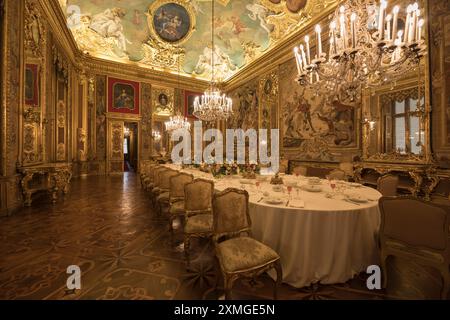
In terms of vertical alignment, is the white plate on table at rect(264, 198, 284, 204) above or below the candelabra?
below

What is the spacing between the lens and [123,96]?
1268 cm

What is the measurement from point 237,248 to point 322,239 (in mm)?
919

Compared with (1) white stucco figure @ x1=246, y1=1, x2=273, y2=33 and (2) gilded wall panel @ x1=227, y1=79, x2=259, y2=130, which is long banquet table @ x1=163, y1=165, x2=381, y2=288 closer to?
(2) gilded wall panel @ x1=227, y1=79, x2=259, y2=130

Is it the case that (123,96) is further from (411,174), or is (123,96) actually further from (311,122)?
(411,174)

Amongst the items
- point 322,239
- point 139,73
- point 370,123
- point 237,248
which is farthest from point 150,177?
point 139,73

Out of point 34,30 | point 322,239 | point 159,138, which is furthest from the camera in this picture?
point 159,138

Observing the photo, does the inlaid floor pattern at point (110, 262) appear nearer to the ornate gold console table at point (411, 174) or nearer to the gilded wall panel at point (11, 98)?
the gilded wall panel at point (11, 98)

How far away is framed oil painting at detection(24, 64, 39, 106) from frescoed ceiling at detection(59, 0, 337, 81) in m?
4.57

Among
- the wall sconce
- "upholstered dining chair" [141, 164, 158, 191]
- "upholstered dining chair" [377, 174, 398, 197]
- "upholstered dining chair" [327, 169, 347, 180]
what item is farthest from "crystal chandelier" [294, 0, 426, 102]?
"upholstered dining chair" [141, 164, 158, 191]

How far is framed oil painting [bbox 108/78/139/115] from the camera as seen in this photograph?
12.3 meters

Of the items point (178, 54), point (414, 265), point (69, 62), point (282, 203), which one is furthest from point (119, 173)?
point (414, 265)

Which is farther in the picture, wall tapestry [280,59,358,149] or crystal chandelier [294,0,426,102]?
wall tapestry [280,59,358,149]

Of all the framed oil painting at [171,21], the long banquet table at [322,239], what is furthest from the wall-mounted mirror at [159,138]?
the long banquet table at [322,239]

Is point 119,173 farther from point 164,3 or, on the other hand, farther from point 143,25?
point 164,3
